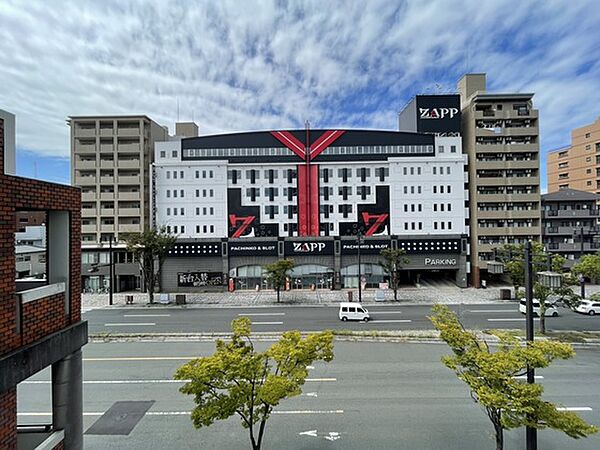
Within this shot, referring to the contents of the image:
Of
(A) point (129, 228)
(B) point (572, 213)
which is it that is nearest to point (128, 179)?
(A) point (129, 228)

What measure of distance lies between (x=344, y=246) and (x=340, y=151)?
1169 centimetres

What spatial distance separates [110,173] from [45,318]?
42.0m

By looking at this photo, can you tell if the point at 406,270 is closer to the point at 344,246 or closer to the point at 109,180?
the point at 344,246

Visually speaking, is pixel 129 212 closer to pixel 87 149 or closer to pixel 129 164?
pixel 129 164

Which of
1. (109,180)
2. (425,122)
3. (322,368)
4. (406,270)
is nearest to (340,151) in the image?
(425,122)

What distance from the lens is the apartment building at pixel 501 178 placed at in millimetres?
42125

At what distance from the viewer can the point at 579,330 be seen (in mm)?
22828

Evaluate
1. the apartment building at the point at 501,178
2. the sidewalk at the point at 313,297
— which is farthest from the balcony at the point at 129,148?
the apartment building at the point at 501,178

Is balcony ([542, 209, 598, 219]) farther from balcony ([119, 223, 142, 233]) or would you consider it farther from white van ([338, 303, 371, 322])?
balcony ([119, 223, 142, 233])

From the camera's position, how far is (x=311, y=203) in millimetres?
43250

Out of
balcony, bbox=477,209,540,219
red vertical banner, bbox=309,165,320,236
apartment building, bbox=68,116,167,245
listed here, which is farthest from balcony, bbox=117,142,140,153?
balcony, bbox=477,209,540,219

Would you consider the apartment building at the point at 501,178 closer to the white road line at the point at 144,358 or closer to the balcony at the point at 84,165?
the white road line at the point at 144,358

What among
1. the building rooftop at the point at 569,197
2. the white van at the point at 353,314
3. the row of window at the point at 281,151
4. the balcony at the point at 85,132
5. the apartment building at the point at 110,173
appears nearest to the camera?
the white van at the point at 353,314

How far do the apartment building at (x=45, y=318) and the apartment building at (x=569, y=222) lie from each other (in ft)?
166
